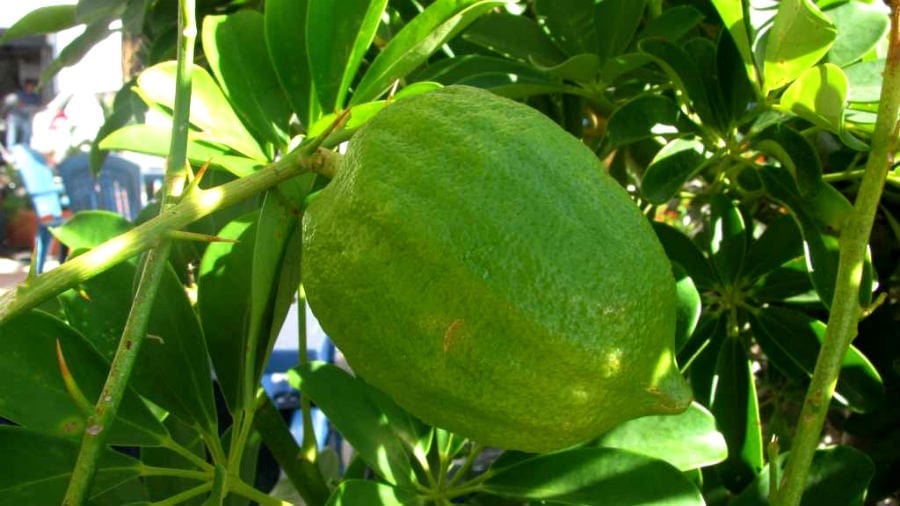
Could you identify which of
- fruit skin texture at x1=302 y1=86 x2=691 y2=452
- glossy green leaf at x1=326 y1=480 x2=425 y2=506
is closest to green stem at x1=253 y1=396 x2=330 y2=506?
glossy green leaf at x1=326 y1=480 x2=425 y2=506

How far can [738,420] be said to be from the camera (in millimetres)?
685

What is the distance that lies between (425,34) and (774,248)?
0.36m

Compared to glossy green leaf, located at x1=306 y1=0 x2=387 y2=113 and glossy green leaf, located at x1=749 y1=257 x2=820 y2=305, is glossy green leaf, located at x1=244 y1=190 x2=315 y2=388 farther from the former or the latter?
glossy green leaf, located at x1=749 y1=257 x2=820 y2=305

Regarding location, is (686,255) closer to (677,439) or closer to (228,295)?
(677,439)

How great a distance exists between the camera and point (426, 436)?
626mm

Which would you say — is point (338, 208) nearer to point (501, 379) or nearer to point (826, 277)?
point (501, 379)

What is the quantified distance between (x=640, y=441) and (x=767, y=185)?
203 mm

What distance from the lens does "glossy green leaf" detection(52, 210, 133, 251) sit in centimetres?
67

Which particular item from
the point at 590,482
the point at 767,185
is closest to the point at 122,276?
the point at 590,482

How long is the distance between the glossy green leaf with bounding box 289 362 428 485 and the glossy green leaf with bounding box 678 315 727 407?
0.78 ft

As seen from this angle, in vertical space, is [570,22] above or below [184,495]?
above

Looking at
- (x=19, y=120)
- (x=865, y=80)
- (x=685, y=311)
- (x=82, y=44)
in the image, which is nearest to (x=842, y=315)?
(x=685, y=311)

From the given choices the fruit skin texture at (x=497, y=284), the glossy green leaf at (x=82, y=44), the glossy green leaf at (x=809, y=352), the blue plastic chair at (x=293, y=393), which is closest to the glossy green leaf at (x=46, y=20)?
the glossy green leaf at (x=82, y=44)

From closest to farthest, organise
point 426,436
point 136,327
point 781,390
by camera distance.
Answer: point 136,327 < point 426,436 < point 781,390
